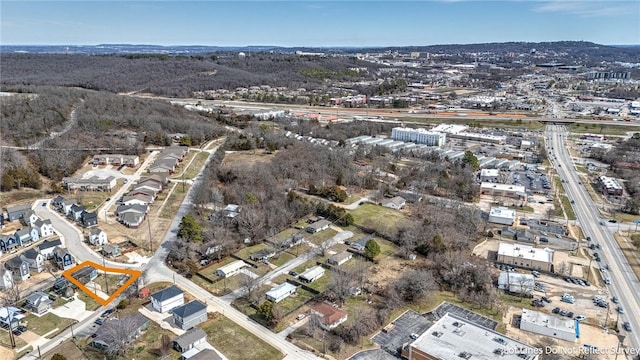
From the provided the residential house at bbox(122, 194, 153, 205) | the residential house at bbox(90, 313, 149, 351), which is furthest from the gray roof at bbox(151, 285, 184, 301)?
the residential house at bbox(122, 194, 153, 205)

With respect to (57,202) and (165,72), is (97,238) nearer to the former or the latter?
(57,202)

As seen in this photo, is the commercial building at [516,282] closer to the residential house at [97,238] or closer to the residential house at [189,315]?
the residential house at [189,315]

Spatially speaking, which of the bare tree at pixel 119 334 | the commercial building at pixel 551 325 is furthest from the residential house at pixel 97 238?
the commercial building at pixel 551 325

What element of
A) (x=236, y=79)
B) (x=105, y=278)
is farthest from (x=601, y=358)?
(x=236, y=79)

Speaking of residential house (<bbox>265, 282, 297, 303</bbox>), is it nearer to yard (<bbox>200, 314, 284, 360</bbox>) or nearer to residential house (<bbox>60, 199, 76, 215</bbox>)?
yard (<bbox>200, 314, 284, 360</bbox>)

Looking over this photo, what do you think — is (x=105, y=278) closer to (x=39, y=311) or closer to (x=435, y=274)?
(x=39, y=311)
